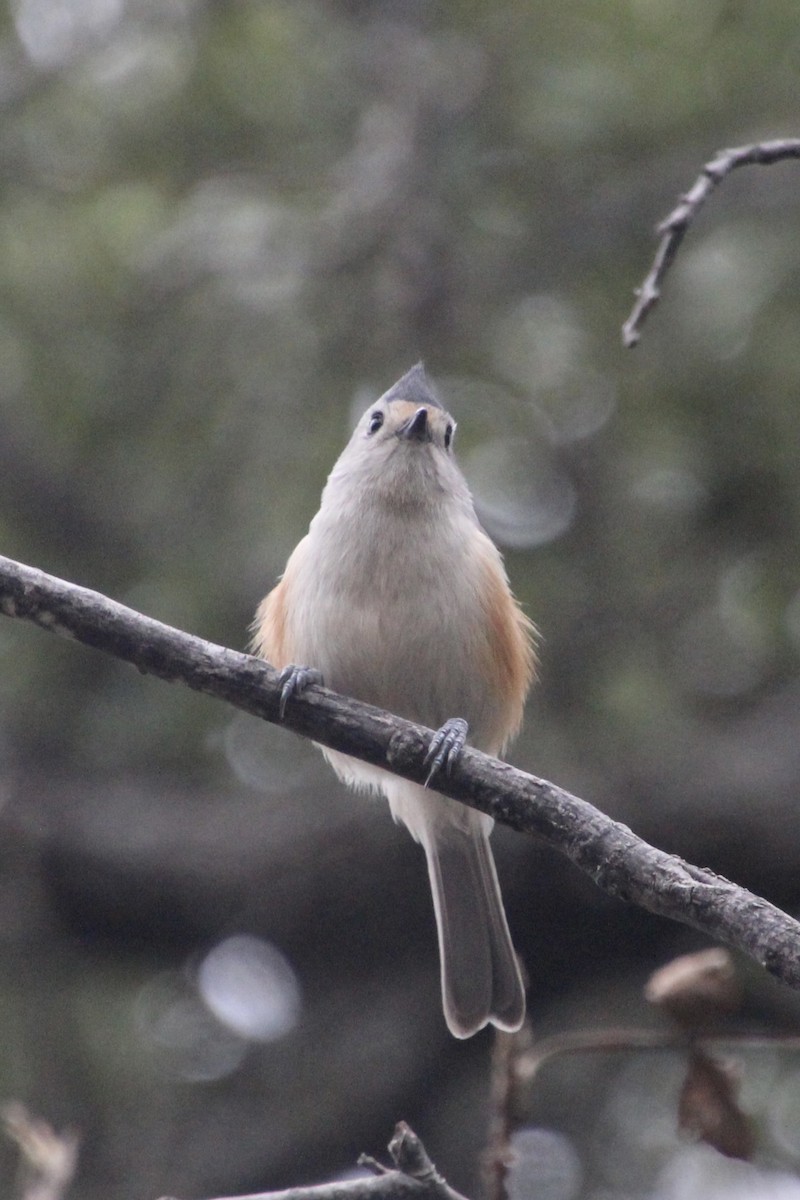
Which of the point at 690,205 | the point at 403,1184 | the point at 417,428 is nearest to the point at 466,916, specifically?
the point at 417,428

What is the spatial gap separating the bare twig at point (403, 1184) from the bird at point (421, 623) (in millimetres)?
1419

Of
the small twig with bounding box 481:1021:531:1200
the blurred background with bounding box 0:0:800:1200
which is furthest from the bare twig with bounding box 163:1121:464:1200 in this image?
the blurred background with bounding box 0:0:800:1200

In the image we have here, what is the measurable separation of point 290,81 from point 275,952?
12.0ft

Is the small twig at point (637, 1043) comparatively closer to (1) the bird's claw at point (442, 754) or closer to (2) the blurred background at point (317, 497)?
(1) the bird's claw at point (442, 754)

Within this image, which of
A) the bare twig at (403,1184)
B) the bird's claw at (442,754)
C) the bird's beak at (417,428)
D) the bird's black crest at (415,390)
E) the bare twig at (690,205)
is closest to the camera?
the bare twig at (403,1184)

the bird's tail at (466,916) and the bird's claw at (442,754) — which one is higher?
the bird's tail at (466,916)

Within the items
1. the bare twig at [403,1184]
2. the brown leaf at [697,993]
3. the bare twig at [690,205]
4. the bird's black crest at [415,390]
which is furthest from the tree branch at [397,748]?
the bird's black crest at [415,390]

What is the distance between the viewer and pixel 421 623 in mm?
3795

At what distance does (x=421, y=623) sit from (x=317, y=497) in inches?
70.7

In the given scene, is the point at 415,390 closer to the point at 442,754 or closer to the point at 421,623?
the point at 421,623

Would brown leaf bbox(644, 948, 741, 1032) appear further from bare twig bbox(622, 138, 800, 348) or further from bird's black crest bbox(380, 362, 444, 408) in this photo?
bird's black crest bbox(380, 362, 444, 408)

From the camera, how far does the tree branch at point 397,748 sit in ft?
7.73

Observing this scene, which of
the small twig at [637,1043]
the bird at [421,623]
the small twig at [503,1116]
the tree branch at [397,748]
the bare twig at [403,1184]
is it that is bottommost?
the bare twig at [403,1184]

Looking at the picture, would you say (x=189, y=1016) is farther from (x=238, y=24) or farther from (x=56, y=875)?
(x=238, y=24)
